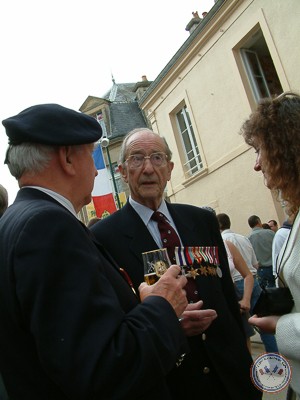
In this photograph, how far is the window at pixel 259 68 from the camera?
31.0 feet

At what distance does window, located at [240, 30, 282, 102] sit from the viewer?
31.0 ft

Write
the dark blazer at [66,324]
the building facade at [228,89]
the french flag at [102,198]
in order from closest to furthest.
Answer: the dark blazer at [66,324], the french flag at [102,198], the building facade at [228,89]

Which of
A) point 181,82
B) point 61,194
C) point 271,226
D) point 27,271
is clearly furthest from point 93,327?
point 181,82

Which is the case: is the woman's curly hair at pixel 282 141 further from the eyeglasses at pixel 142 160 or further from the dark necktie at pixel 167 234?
the eyeglasses at pixel 142 160

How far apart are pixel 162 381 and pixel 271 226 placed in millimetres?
7560

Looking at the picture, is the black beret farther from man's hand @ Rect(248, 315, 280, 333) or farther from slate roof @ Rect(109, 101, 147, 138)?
slate roof @ Rect(109, 101, 147, 138)

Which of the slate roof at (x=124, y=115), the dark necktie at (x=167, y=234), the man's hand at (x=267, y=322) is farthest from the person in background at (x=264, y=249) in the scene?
the slate roof at (x=124, y=115)

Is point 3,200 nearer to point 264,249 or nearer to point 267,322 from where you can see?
point 267,322

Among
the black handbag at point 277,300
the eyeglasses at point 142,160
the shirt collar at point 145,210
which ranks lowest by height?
the black handbag at point 277,300

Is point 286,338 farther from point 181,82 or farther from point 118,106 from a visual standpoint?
point 118,106

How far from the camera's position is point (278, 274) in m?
1.83

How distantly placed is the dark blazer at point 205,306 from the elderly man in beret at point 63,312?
667mm

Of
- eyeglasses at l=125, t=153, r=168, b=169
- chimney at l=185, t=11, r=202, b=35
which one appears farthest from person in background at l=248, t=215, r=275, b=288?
chimney at l=185, t=11, r=202, b=35

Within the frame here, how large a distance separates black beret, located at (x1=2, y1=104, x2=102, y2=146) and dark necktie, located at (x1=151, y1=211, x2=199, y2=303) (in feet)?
3.06
